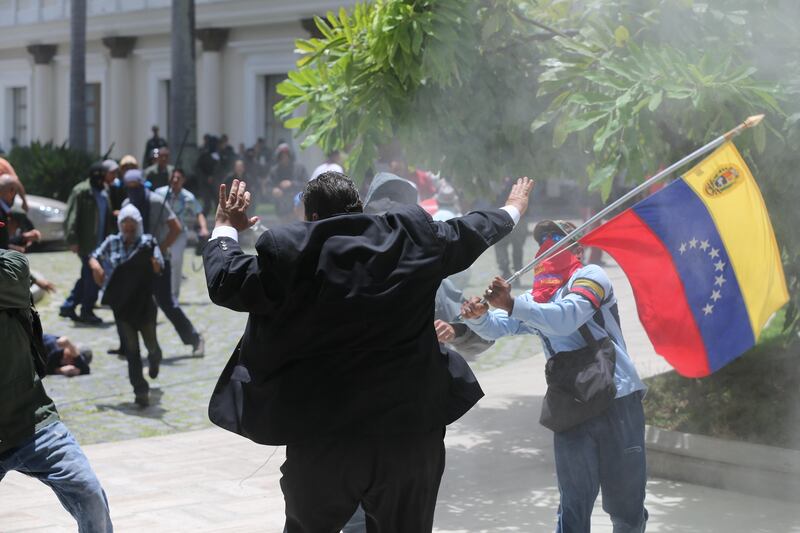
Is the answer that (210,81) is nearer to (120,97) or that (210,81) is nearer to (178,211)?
(120,97)

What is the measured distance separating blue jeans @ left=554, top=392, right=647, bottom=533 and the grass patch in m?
2.19

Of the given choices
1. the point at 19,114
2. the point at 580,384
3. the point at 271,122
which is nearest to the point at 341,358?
the point at 580,384

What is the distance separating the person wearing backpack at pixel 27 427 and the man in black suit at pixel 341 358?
1.17 m

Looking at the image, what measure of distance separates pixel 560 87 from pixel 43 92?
32346mm

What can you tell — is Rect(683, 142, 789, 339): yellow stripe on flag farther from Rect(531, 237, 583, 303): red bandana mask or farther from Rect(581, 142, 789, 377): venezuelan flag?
Rect(531, 237, 583, 303): red bandana mask

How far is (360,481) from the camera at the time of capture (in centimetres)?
346

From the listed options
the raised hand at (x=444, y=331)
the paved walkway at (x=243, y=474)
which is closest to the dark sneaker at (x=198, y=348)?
the paved walkway at (x=243, y=474)

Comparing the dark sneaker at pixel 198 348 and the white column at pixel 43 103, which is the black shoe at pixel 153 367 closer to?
the dark sneaker at pixel 198 348

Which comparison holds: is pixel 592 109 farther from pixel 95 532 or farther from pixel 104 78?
pixel 104 78

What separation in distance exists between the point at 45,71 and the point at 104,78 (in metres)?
3.29

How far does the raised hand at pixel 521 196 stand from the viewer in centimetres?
405

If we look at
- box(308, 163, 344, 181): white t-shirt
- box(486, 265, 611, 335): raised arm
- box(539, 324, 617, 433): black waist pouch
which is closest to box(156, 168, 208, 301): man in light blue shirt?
box(308, 163, 344, 181): white t-shirt

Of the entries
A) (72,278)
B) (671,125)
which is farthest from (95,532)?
(72,278)

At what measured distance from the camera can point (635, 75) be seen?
227 inches
